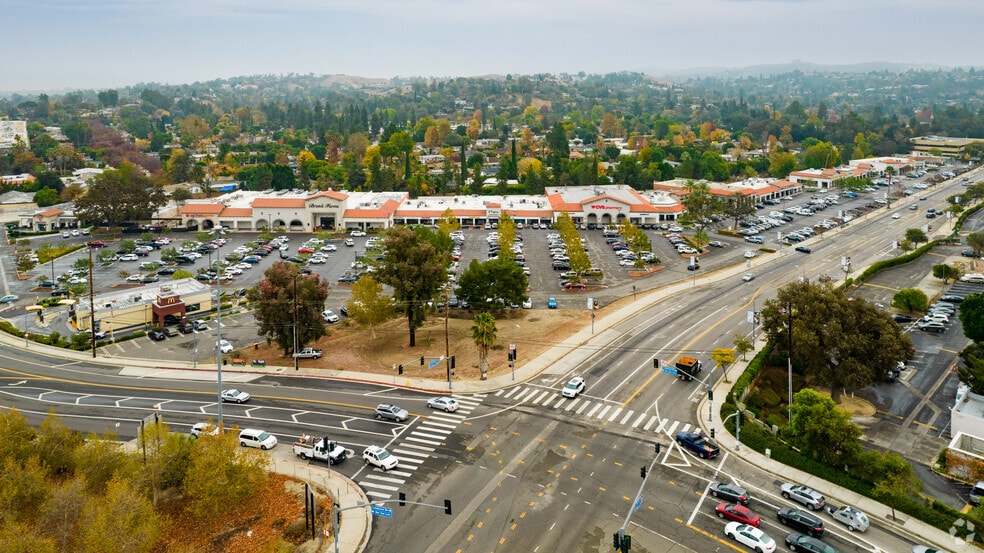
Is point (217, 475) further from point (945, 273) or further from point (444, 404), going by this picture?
point (945, 273)

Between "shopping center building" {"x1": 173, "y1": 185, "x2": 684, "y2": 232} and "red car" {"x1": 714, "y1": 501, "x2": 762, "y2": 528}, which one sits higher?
"shopping center building" {"x1": 173, "y1": 185, "x2": 684, "y2": 232}

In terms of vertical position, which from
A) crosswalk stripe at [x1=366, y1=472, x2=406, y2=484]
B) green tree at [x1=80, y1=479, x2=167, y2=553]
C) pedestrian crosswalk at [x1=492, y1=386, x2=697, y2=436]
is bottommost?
crosswalk stripe at [x1=366, y1=472, x2=406, y2=484]

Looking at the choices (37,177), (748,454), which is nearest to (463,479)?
(748,454)

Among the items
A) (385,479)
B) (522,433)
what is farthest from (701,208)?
(385,479)

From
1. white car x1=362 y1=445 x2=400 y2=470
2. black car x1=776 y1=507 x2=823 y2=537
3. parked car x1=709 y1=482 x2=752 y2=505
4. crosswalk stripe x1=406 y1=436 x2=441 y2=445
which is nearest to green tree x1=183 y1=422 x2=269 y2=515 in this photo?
white car x1=362 y1=445 x2=400 y2=470

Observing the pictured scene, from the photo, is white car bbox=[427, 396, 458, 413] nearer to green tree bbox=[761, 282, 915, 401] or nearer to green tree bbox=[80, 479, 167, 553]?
green tree bbox=[80, 479, 167, 553]
